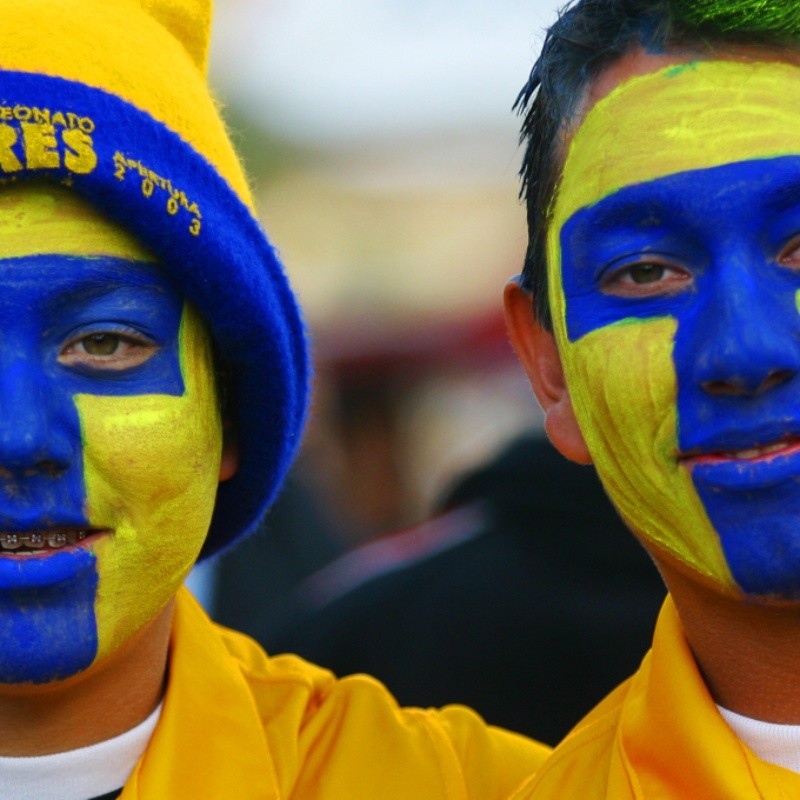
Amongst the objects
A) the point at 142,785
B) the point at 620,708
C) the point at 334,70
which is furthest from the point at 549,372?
the point at 334,70

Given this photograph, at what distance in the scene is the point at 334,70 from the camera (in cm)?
1016

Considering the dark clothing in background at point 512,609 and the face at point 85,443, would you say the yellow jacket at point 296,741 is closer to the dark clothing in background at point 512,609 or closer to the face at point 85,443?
the face at point 85,443

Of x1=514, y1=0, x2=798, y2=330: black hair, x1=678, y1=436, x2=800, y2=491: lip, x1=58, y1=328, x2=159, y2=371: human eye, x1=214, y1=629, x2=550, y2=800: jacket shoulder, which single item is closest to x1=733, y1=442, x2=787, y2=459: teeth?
x1=678, y1=436, x2=800, y2=491: lip

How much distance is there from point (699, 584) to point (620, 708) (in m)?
0.33

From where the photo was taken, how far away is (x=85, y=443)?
243 centimetres

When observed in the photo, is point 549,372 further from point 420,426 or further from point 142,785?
point 420,426

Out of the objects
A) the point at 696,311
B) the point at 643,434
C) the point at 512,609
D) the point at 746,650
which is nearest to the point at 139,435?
the point at 643,434

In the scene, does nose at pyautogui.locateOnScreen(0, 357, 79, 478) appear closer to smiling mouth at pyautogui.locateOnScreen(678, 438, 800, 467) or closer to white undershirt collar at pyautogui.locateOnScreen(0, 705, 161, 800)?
white undershirt collar at pyautogui.locateOnScreen(0, 705, 161, 800)

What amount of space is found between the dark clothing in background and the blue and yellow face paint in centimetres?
121

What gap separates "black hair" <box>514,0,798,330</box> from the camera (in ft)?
7.70

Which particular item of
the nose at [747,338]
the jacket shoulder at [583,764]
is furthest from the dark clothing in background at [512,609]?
the nose at [747,338]

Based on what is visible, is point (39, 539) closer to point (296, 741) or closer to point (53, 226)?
point (53, 226)

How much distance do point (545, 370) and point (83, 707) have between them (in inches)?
41.2

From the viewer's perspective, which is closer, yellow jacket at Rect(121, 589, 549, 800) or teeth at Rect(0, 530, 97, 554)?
teeth at Rect(0, 530, 97, 554)
